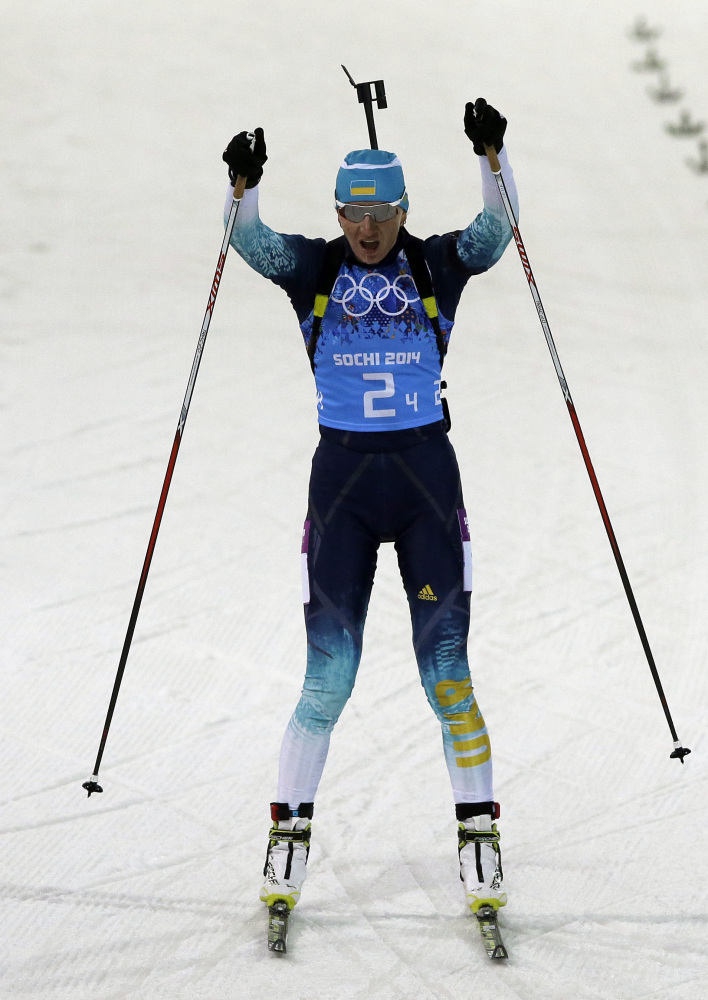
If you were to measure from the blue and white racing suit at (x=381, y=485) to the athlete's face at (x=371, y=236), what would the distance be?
0.05 metres

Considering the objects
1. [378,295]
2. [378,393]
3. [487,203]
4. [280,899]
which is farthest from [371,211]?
[280,899]

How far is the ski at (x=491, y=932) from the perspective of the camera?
3.72 metres

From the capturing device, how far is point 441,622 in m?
3.81

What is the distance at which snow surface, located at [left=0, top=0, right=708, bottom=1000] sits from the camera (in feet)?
12.9

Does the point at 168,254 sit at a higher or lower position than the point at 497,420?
higher

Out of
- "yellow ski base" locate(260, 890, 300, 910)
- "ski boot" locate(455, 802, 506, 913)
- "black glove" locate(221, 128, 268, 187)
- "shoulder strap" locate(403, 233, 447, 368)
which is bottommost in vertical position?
"yellow ski base" locate(260, 890, 300, 910)

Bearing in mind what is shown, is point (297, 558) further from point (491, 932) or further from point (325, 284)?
point (491, 932)

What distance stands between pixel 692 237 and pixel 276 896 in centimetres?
971

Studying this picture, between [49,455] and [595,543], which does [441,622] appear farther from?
[49,455]

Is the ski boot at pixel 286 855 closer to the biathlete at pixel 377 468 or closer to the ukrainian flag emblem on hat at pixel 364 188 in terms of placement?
the biathlete at pixel 377 468

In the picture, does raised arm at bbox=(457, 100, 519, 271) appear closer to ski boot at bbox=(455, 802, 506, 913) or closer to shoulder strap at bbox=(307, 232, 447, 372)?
shoulder strap at bbox=(307, 232, 447, 372)

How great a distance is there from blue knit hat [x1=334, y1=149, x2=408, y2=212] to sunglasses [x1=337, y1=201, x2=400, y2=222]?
0.02 meters

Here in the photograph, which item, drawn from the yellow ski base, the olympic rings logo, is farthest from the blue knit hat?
the yellow ski base

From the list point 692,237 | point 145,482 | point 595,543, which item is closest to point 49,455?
point 145,482
